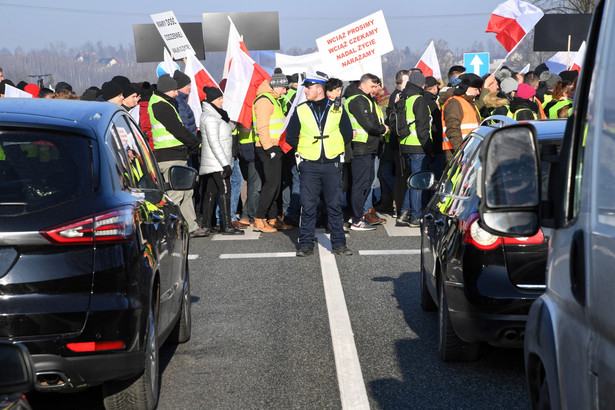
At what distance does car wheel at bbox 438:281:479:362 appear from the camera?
19.6 feet

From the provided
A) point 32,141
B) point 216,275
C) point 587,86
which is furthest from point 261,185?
point 587,86

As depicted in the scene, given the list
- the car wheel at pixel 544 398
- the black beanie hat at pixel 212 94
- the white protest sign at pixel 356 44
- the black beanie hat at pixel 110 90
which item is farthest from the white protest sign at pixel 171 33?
the car wheel at pixel 544 398

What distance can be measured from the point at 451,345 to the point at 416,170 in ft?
25.0

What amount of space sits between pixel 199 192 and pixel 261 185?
1520 millimetres

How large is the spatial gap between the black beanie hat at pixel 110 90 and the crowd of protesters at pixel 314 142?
0.01 m

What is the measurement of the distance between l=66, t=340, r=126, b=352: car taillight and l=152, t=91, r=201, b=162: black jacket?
7950mm

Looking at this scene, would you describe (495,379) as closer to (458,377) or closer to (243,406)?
(458,377)

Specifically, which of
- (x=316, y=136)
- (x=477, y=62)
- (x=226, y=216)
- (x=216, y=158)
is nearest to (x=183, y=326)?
(x=316, y=136)

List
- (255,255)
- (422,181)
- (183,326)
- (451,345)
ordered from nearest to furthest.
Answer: (451,345), (183,326), (422,181), (255,255)

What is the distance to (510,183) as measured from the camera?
2836 mm

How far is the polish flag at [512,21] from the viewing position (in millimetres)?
18484

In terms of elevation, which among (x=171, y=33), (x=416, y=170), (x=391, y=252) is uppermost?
(x=171, y=33)

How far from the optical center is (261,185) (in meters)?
14.1

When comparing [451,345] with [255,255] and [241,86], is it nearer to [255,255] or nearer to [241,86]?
[255,255]
